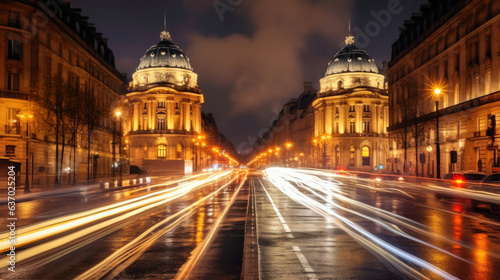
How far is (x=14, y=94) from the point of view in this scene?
47.6 meters

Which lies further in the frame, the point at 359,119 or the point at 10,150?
the point at 359,119

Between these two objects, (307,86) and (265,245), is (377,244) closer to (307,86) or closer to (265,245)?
(265,245)

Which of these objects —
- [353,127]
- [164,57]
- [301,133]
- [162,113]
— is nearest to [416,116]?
[353,127]

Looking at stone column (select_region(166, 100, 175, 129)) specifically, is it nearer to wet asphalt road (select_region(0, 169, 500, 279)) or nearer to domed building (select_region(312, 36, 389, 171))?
domed building (select_region(312, 36, 389, 171))

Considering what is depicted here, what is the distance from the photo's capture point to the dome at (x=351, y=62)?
450 feet

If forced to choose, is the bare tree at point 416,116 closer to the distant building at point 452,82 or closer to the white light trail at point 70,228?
the distant building at point 452,82

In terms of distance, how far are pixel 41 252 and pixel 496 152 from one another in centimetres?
4089

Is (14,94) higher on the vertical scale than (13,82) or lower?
lower

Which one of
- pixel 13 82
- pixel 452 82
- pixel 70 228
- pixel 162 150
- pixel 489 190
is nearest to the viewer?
pixel 70 228

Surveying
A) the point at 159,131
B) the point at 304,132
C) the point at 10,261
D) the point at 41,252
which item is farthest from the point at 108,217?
the point at 304,132

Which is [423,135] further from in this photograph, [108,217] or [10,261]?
[10,261]

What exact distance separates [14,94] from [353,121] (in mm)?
95983

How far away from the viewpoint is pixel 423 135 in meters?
59.7

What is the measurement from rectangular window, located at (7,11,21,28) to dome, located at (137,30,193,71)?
87.5 metres
